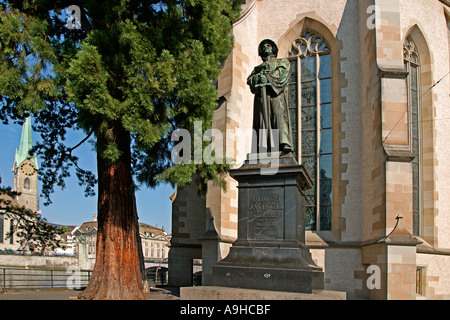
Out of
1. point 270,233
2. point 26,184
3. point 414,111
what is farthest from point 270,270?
point 26,184

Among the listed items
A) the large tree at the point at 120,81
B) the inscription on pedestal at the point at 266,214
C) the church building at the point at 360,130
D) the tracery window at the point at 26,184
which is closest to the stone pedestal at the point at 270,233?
the inscription on pedestal at the point at 266,214

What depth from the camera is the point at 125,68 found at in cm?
829

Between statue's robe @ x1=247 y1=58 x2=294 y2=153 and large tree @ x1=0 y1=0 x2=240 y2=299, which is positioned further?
large tree @ x1=0 y1=0 x2=240 y2=299

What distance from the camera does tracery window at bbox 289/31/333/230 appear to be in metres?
13.2

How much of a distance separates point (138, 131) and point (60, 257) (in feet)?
193

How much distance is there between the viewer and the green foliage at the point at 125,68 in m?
8.13

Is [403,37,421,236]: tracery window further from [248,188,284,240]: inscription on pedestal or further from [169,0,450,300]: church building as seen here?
[248,188,284,240]: inscription on pedestal

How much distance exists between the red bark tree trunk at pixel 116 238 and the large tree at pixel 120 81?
2 centimetres

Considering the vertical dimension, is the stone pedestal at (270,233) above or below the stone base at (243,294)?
above

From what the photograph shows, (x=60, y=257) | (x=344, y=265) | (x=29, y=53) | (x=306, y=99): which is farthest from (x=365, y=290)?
(x=60, y=257)

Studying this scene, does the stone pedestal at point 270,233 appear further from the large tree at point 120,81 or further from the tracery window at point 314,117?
the tracery window at point 314,117

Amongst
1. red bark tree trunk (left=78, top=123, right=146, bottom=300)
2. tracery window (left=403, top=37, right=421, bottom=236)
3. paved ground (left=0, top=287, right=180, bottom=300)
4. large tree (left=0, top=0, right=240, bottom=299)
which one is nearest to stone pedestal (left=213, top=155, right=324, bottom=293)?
large tree (left=0, top=0, right=240, bottom=299)

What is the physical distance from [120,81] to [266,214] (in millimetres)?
3989

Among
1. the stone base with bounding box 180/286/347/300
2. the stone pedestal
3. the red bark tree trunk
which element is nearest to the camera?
the stone base with bounding box 180/286/347/300
